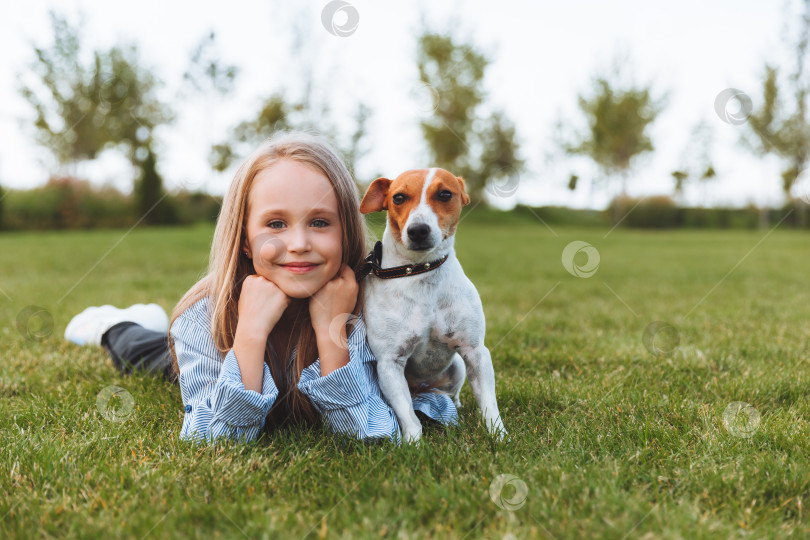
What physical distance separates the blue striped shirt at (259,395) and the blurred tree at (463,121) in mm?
24838

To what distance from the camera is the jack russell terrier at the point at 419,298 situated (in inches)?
103

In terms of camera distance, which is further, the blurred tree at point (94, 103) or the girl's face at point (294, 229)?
the blurred tree at point (94, 103)

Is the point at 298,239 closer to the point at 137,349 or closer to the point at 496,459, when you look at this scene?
the point at 496,459

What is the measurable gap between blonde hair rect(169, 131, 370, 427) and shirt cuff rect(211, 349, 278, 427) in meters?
0.25

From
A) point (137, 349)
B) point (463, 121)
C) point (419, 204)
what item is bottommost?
point (137, 349)

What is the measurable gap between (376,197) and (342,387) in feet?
2.79

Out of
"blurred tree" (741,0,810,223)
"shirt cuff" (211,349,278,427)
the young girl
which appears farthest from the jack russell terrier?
"blurred tree" (741,0,810,223)

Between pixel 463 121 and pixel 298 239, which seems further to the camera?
pixel 463 121

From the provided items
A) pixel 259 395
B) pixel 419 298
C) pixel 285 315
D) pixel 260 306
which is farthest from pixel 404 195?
pixel 259 395

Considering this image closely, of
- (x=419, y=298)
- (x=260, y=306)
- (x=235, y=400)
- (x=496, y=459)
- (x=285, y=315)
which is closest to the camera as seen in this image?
(x=496, y=459)

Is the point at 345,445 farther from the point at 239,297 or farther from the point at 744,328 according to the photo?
the point at 744,328

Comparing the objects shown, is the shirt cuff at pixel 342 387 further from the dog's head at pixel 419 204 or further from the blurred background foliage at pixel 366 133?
the blurred background foliage at pixel 366 133

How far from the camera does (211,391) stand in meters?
2.73

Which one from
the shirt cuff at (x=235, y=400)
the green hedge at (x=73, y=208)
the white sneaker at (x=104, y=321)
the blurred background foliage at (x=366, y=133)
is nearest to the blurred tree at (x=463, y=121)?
the blurred background foliage at (x=366, y=133)
